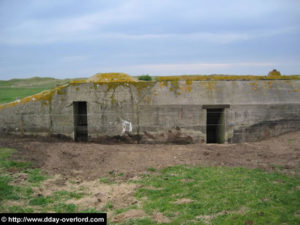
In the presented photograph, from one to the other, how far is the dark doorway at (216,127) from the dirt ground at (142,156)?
3.92ft

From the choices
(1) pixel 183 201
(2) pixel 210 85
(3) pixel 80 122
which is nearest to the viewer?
(1) pixel 183 201

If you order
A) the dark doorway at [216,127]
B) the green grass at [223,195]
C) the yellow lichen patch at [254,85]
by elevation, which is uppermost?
the yellow lichen patch at [254,85]

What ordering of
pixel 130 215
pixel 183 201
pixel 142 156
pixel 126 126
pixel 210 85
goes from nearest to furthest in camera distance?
pixel 130 215 < pixel 183 201 < pixel 142 156 < pixel 126 126 < pixel 210 85

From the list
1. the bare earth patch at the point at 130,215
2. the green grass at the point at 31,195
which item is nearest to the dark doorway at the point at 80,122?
the green grass at the point at 31,195

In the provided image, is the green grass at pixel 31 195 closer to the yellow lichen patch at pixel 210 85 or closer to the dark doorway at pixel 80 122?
the dark doorway at pixel 80 122

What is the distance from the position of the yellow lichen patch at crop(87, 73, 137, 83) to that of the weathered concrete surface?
291 millimetres

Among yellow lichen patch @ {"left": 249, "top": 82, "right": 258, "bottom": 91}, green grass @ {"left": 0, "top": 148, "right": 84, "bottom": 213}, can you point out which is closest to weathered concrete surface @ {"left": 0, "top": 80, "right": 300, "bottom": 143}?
yellow lichen patch @ {"left": 249, "top": 82, "right": 258, "bottom": 91}

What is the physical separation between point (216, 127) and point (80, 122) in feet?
17.9

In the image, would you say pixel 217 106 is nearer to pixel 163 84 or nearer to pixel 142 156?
pixel 163 84

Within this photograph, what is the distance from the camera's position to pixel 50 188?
5.45m

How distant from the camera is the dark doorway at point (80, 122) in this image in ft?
31.8

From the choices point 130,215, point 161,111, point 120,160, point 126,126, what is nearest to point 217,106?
point 161,111

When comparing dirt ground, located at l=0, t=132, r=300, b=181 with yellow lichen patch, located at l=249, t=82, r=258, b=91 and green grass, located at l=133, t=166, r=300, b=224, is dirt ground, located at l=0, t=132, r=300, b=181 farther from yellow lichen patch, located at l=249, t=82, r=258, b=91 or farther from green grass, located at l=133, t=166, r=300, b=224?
yellow lichen patch, located at l=249, t=82, r=258, b=91

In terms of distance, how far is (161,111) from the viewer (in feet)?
30.6
